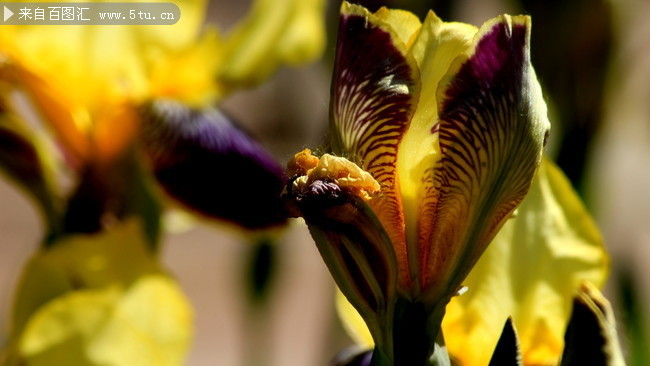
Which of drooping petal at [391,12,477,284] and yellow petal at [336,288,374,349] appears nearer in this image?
drooping petal at [391,12,477,284]

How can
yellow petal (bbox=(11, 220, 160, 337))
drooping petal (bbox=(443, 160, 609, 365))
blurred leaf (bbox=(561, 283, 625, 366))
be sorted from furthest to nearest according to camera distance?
yellow petal (bbox=(11, 220, 160, 337)) → drooping petal (bbox=(443, 160, 609, 365)) → blurred leaf (bbox=(561, 283, 625, 366))

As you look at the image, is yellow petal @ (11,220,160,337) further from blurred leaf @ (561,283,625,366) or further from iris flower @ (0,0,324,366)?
blurred leaf @ (561,283,625,366)

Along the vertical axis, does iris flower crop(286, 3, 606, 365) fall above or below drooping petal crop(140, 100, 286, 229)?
Answer: below

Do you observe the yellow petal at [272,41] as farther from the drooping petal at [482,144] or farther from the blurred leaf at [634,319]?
the drooping petal at [482,144]

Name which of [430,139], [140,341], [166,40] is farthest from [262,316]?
[430,139]

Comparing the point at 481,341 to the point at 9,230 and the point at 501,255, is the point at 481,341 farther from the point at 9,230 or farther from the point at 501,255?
the point at 9,230

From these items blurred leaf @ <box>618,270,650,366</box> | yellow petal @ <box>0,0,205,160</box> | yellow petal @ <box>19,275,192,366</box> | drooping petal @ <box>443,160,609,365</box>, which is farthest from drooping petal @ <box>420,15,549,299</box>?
yellow petal @ <box>0,0,205,160</box>

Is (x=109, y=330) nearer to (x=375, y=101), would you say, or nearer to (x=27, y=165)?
(x=375, y=101)

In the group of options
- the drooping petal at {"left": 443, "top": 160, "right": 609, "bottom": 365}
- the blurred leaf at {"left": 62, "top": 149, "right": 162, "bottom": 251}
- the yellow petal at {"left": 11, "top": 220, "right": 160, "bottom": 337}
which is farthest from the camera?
the blurred leaf at {"left": 62, "top": 149, "right": 162, "bottom": 251}
